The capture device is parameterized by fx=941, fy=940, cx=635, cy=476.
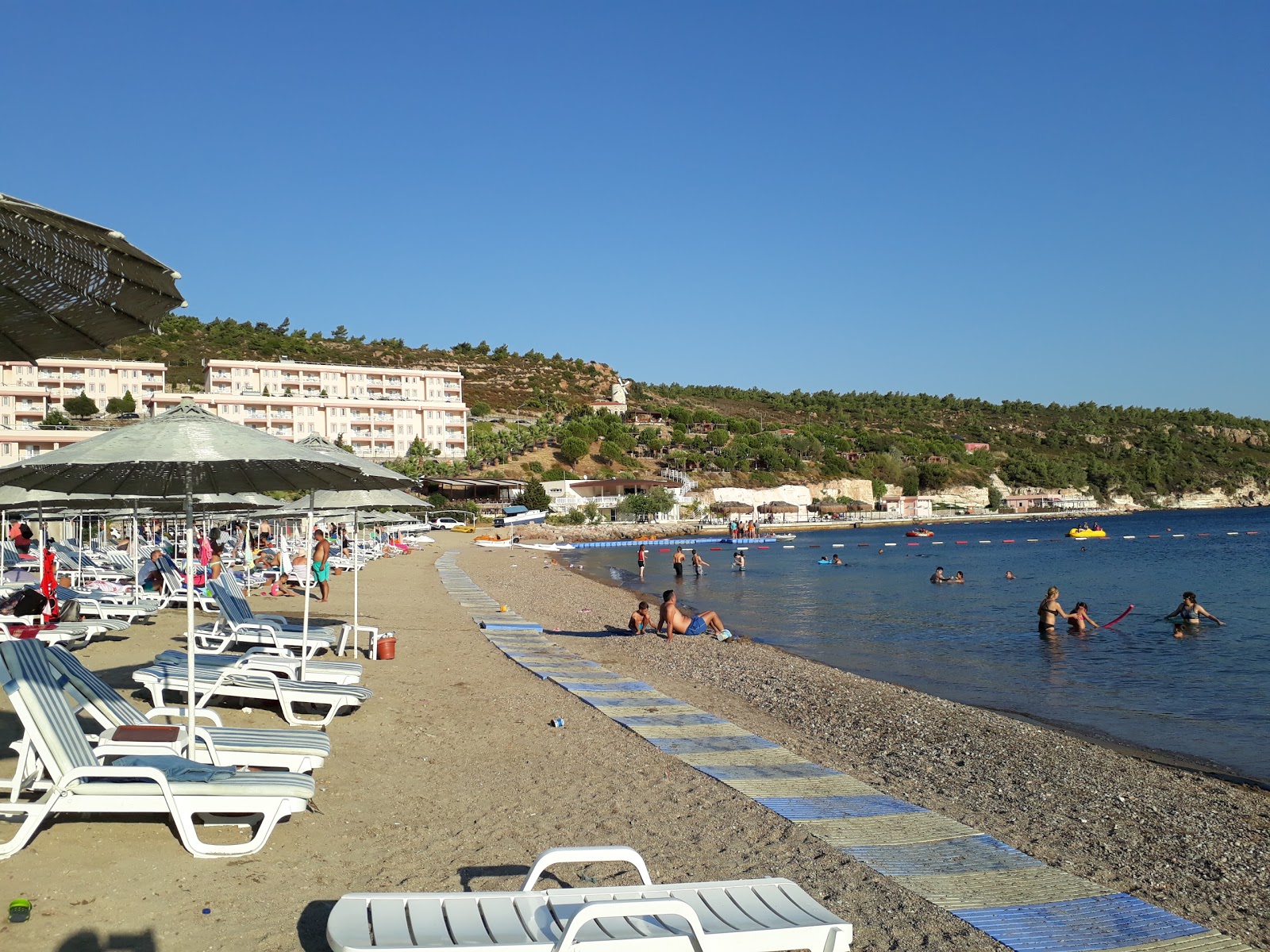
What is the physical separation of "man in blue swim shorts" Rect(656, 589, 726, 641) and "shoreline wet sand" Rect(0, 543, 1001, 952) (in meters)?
6.18

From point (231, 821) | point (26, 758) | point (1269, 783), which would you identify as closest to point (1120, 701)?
point (1269, 783)

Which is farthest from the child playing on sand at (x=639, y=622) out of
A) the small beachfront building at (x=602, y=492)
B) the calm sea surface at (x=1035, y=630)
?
the small beachfront building at (x=602, y=492)

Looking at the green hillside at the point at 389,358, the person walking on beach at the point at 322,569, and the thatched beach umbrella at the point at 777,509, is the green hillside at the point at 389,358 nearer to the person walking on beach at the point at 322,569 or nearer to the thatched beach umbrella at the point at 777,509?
the thatched beach umbrella at the point at 777,509

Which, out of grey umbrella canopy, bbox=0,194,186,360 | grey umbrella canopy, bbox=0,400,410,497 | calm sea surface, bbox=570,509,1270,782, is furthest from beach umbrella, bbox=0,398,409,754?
calm sea surface, bbox=570,509,1270,782

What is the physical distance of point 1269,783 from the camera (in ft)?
26.7

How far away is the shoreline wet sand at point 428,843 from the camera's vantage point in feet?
12.7

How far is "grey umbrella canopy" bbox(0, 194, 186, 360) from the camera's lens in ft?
10.4

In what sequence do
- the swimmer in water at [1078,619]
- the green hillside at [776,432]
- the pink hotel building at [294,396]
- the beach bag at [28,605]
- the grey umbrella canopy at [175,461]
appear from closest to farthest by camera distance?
the grey umbrella canopy at [175,461] < the beach bag at [28,605] < the swimmer in water at [1078,619] < the pink hotel building at [294,396] < the green hillside at [776,432]

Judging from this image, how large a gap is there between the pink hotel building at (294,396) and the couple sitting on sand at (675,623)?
61.2 metres

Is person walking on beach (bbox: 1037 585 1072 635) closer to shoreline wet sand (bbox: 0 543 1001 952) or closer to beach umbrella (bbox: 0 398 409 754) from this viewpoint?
shoreline wet sand (bbox: 0 543 1001 952)

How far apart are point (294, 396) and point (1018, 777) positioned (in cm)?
7787

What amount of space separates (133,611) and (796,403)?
14229 cm

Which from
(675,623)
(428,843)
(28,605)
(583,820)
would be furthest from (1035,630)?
(28,605)

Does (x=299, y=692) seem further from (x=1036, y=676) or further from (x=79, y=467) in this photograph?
(x=1036, y=676)
